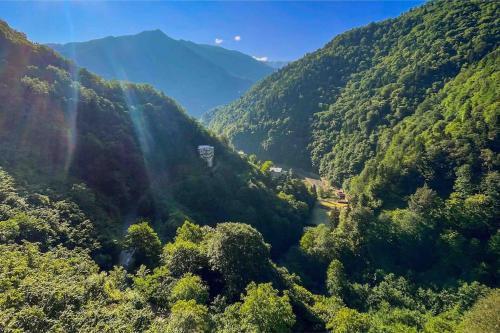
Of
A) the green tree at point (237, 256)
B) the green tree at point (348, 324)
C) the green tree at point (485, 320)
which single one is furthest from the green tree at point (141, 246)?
the green tree at point (485, 320)

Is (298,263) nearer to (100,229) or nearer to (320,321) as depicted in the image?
(320,321)

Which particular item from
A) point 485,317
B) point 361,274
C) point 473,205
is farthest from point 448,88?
point 485,317

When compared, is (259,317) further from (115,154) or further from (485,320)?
(115,154)

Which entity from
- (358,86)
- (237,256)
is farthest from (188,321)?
(358,86)

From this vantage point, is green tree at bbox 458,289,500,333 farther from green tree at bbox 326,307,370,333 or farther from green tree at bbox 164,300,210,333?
green tree at bbox 164,300,210,333

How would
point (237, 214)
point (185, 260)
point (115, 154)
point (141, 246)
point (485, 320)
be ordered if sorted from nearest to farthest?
point (485, 320)
point (185, 260)
point (141, 246)
point (115, 154)
point (237, 214)

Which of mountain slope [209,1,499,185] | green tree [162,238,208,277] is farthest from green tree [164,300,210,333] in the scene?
mountain slope [209,1,499,185]

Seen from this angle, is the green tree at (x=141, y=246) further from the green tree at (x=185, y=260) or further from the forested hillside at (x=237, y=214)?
the green tree at (x=185, y=260)
